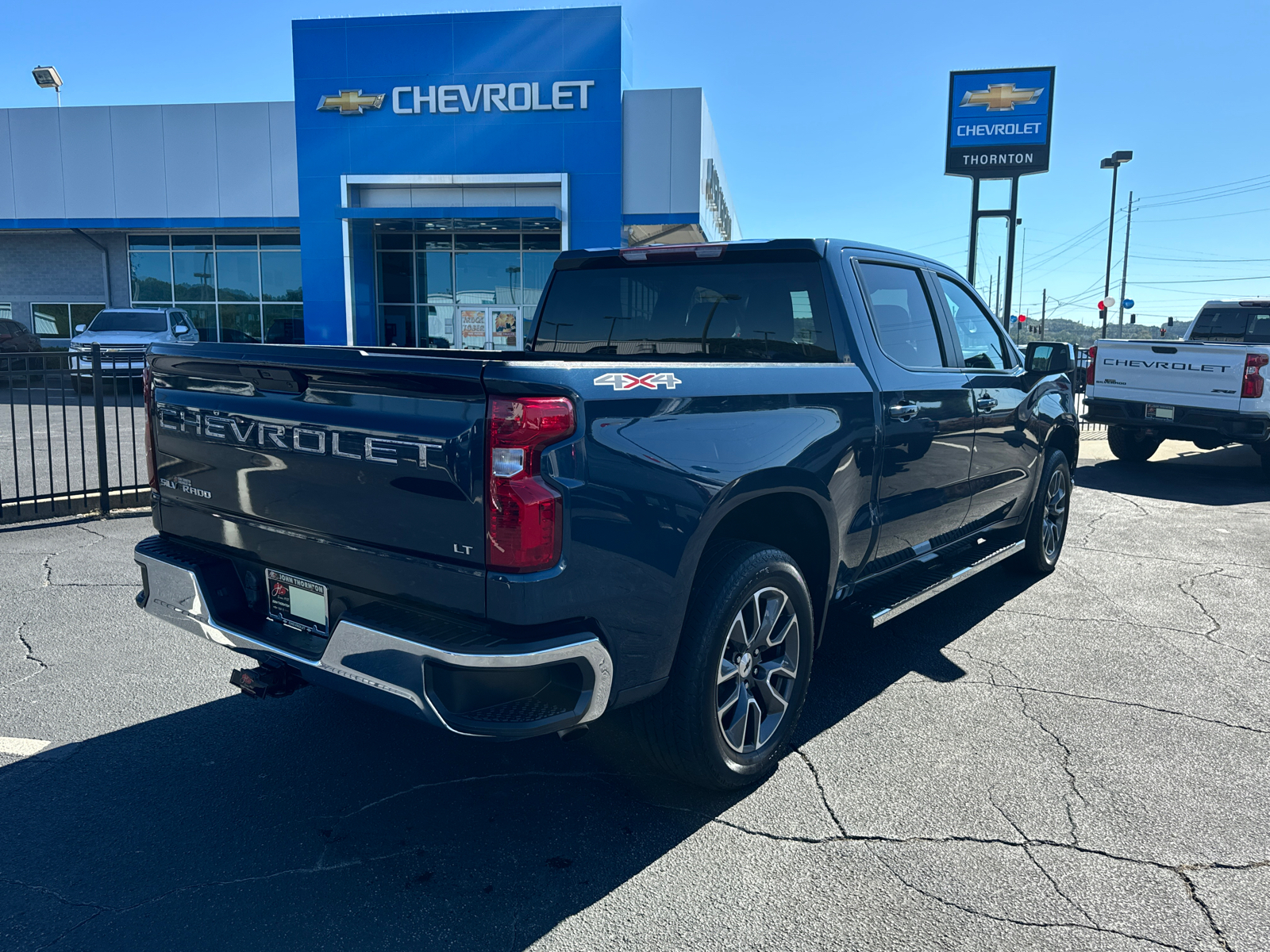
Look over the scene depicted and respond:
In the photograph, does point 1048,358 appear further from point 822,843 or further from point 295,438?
point 295,438

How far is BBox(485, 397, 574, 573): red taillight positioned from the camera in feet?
7.95

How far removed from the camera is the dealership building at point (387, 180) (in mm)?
23297

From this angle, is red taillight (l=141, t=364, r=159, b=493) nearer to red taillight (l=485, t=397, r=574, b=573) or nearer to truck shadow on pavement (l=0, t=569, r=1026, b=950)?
truck shadow on pavement (l=0, t=569, r=1026, b=950)

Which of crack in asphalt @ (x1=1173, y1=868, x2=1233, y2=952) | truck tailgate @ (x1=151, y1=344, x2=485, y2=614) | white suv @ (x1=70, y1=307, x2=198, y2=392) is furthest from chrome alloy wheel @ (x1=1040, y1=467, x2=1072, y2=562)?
white suv @ (x1=70, y1=307, x2=198, y2=392)

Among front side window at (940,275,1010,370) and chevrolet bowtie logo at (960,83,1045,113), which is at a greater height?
chevrolet bowtie logo at (960,83,1045,113)

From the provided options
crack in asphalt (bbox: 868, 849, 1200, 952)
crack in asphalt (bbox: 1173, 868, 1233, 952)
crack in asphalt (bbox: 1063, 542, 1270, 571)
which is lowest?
crack in asphalt (bbox: 868, 849, 1200, 952)

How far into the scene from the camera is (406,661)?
251 cm

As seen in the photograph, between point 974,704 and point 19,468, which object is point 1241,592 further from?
point 19,468

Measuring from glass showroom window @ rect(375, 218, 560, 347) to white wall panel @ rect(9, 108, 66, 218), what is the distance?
1183 cm

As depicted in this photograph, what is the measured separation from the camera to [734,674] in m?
3.21

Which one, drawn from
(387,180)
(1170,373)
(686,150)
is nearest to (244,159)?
(387,180)

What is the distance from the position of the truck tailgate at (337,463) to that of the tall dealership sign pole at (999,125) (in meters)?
18.9

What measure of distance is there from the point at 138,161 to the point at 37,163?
3.46 m

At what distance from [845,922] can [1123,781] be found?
1519mm
